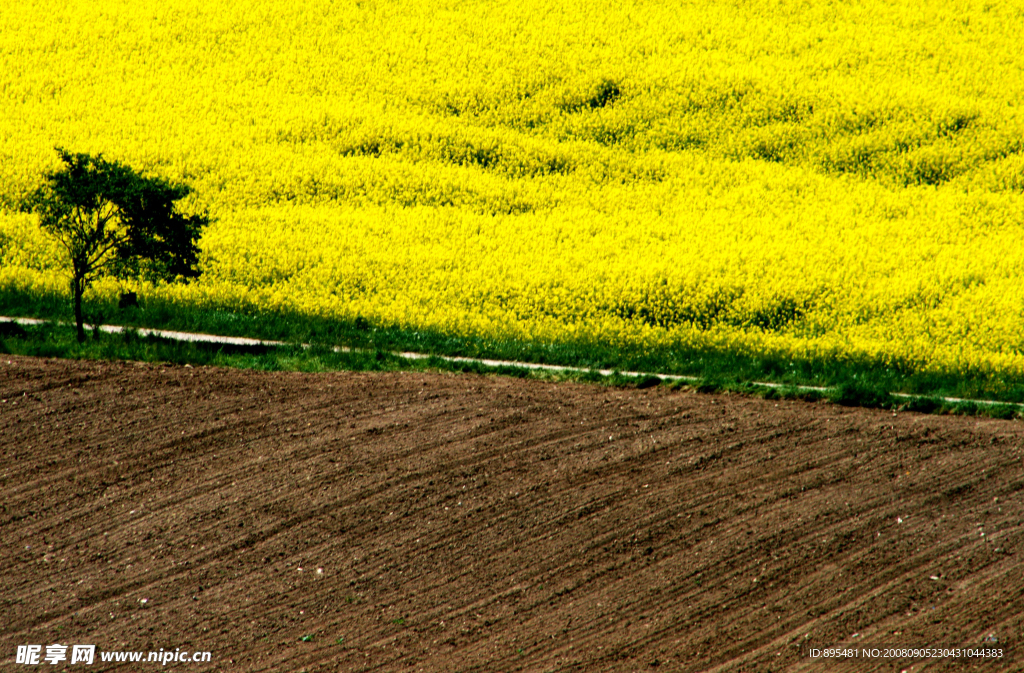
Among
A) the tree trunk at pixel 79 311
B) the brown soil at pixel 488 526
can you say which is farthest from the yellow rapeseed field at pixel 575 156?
the brown soil at pixel 488 526

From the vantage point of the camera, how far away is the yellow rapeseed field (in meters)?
18.7

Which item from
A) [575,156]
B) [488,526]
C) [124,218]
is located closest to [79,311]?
[124,218]

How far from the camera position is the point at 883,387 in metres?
15.2

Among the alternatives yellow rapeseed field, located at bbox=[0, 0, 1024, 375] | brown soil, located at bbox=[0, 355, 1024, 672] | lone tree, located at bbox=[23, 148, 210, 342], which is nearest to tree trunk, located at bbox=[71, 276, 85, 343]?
lone tree, located at bbox=[23, 148, 210, 342]

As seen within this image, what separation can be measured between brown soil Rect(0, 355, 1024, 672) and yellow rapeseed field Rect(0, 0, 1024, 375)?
4630mm

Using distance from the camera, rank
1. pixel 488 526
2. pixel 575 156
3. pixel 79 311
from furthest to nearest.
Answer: pixel 575 156
pixel 79 311
pixel 488 526

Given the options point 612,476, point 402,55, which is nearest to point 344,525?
point 612,476

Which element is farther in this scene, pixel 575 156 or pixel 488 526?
pixel 575 156

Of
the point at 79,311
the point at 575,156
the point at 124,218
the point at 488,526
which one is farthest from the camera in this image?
the point at 575,156

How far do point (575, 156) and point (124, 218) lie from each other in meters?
10.8

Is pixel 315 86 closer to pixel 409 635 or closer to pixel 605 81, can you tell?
pixel 605 81

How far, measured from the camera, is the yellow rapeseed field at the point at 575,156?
18.7 metres

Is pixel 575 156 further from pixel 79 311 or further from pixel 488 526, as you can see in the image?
pixel 488 526

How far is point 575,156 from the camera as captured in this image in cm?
2411
